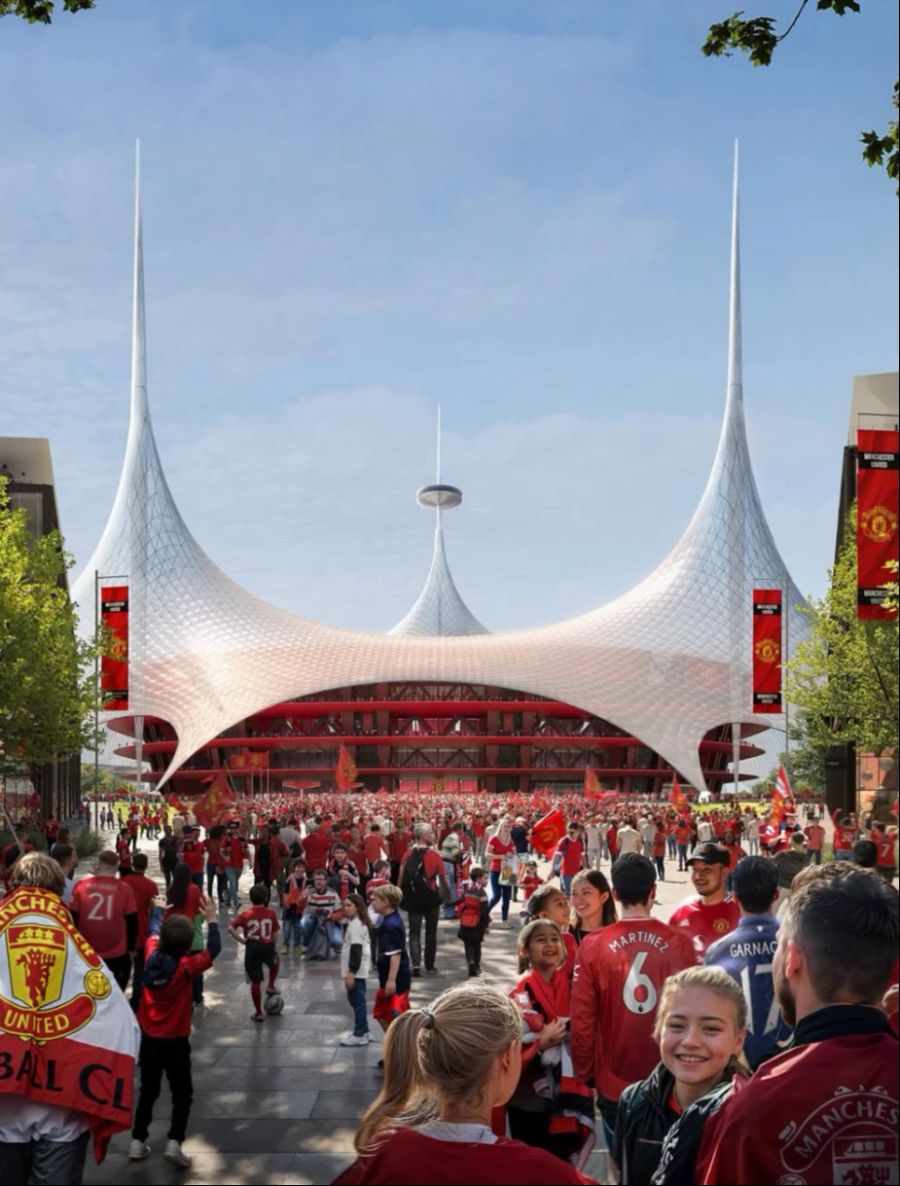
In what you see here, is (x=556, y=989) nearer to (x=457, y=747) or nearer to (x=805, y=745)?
(x=805, y=745)

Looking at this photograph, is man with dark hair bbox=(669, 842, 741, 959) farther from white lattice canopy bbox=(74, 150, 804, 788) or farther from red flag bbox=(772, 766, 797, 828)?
white lattice canopy bbox=(74, 150, 804, 788)

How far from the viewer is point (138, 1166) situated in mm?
6473

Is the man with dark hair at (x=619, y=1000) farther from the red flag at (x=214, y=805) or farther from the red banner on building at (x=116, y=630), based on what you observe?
the red banner on building at (x=116, y=630)

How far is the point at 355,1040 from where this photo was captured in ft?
30.8

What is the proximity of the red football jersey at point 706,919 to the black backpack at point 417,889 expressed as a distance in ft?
21.4

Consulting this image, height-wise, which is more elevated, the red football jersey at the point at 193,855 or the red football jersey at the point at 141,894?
the red football jersey at the point at 141,894

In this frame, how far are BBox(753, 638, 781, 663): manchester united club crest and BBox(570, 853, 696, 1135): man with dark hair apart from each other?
3425 cm

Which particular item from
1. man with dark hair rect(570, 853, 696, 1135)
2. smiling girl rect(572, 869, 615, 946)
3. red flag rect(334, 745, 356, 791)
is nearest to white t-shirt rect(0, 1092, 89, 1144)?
man with dark hair rect(570, 853, 696, 1135)

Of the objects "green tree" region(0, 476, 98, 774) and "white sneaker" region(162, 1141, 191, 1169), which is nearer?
"white sneaker" region(162, 1141, 191, 1169)

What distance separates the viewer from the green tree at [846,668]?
27234 millimetres

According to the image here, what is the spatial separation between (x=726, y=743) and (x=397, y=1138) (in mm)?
70299

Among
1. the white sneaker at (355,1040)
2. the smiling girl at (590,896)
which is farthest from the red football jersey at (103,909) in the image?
the smiling girl at (590,896)

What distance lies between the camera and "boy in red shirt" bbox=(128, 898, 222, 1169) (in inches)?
260

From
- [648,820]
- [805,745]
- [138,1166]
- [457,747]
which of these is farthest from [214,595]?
[138,1166]
